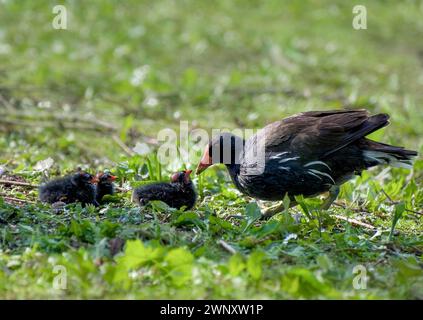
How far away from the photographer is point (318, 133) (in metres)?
5.76

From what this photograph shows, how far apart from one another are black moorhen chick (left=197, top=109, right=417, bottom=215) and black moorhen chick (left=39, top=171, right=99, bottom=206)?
1.18 m

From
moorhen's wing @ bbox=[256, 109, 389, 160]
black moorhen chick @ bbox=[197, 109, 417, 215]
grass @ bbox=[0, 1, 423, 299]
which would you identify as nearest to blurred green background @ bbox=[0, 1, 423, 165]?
grass @ bbox=[0, 1, 423, 299]

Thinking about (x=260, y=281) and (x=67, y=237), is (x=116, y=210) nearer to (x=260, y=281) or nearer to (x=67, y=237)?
(x=67, y=237)

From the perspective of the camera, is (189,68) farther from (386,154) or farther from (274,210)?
(386,154)

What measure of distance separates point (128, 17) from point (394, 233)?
28.3ft

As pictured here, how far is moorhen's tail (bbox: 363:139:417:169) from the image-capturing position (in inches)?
230

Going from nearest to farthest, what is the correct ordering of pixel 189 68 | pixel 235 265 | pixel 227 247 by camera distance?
pixel 235 265
pixel 227 247
pixel 189 68

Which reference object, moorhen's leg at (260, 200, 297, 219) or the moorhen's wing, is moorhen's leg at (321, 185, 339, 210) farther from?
the moorhen's wing

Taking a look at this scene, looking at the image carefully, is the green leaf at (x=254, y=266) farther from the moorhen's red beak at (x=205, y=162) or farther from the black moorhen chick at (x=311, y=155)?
the moorhen's red beak at (x=205, y=162)

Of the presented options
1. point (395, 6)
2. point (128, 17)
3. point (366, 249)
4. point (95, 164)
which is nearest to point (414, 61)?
point (395, 6)

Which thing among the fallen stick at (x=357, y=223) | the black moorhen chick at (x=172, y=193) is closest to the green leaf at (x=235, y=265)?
the black moorhen chick at (x=172, y=193)

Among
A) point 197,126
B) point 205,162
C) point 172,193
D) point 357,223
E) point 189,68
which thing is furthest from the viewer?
point 189,68

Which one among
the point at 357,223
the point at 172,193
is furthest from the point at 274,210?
the point at 172,193

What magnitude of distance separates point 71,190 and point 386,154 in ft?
8.21
